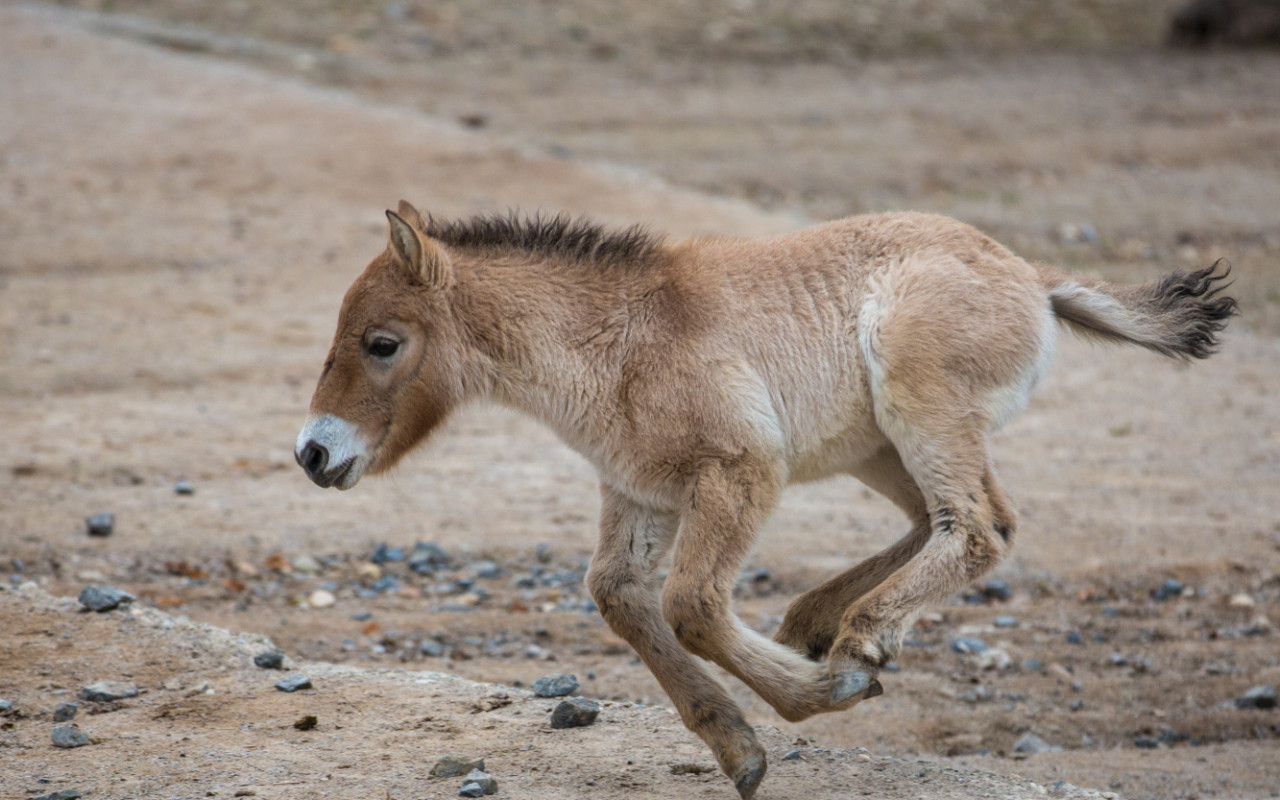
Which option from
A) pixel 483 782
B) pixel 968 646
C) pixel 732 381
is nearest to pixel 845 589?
pixel 732 381

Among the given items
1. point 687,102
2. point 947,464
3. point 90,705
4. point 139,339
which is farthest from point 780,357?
point 687,102

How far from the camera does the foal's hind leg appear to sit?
4.92 meters

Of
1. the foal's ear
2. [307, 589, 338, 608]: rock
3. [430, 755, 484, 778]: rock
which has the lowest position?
[307, 589, 338, 608]: rock

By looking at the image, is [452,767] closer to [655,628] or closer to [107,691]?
[655,628]

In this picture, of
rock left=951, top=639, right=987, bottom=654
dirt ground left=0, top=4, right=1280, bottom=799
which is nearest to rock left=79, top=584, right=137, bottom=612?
dirt ground left=0, top=4, right=1280, bottom=799

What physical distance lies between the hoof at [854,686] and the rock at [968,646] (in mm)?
2445

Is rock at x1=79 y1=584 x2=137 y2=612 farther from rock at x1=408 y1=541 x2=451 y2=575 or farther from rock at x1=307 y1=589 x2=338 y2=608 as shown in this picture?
rock at x1=408 y1=541 x2=451 y2=575

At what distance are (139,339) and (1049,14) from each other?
17.9m

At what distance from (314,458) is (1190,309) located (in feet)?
12.4

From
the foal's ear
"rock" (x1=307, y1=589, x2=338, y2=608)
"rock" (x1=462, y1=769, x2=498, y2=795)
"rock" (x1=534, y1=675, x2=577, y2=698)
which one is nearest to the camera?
"rock" (x1=462, y1=769, x2=498, y2=795)

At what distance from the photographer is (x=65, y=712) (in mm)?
5359

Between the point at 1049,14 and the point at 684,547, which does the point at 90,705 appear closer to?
the point at 684,547

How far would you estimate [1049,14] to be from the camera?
23266 millimetres

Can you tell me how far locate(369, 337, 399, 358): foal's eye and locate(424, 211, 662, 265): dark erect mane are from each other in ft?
1.98
